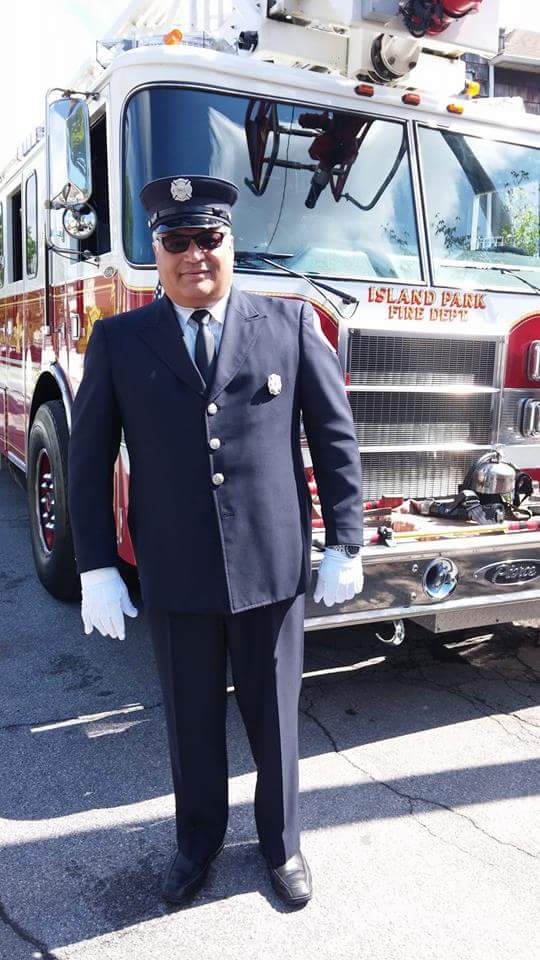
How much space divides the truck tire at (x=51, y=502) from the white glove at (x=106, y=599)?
7.18 feet

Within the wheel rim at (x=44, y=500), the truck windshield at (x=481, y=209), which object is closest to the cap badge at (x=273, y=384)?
the truck windshield at (x=481, y=209)

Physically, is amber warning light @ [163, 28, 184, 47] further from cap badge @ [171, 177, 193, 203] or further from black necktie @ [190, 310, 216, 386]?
black necktie @ [190, 310, 216, 386]

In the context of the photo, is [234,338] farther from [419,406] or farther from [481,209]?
[481,209]

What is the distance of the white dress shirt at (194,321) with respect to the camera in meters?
2.36

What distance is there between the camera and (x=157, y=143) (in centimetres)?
344

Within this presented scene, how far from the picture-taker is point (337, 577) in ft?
8.16

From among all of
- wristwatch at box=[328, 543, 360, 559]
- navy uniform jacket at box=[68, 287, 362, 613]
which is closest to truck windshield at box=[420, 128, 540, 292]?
navy uniform jacket at box=[68, 287, 362, 613]

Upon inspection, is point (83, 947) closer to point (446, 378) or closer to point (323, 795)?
point (323, 795)

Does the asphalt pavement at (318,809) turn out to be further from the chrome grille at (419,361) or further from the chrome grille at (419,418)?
the chrome grille at (419,361)

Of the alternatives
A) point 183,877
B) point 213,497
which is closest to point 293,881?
point 183,877

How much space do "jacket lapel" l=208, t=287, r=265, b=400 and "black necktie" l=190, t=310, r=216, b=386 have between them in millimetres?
27

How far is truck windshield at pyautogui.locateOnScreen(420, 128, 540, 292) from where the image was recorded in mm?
3965

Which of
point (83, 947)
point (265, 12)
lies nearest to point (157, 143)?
point (265, 12)

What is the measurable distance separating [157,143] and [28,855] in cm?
268
